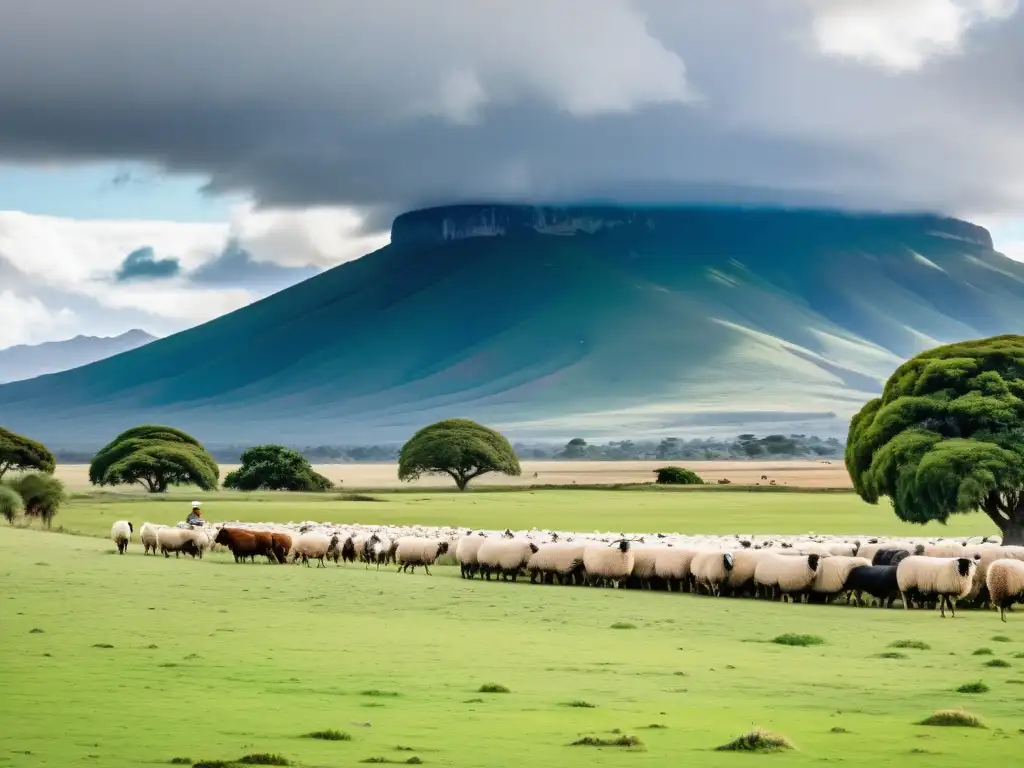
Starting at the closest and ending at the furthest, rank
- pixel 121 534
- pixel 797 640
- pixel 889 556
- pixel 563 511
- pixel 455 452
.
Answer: pixel 797 640 → pixel 889 556 → pixel 121 534 → pixel 563 511 → pixel 455 452

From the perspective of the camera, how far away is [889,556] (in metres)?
37.8

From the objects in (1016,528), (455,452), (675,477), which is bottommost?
(1016,528)

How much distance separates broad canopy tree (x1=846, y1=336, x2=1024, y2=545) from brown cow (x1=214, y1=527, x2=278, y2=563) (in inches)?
708

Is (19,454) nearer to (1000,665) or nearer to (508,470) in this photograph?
(508,470)

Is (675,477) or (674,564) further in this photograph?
(675,477)

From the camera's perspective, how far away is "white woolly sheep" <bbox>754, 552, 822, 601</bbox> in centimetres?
3462

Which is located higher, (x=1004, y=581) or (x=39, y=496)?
(x=39, y=496)

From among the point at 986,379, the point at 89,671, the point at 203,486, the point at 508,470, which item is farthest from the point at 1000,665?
the point at 508,470

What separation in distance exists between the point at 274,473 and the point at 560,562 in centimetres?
6974

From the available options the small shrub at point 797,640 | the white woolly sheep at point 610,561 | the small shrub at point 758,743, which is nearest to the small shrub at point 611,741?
the small shrub at point 758,743

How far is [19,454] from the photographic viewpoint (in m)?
97.6

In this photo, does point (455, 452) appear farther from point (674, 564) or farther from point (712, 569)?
point (712, 569)

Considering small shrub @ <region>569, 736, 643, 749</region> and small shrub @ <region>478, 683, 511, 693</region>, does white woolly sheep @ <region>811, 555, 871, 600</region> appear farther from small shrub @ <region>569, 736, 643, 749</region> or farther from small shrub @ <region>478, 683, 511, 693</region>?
small shrub @ <region>569, 736, 643, 749</region>

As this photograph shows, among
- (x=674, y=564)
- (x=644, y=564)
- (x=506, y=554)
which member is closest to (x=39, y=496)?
(x=506, y=554)
